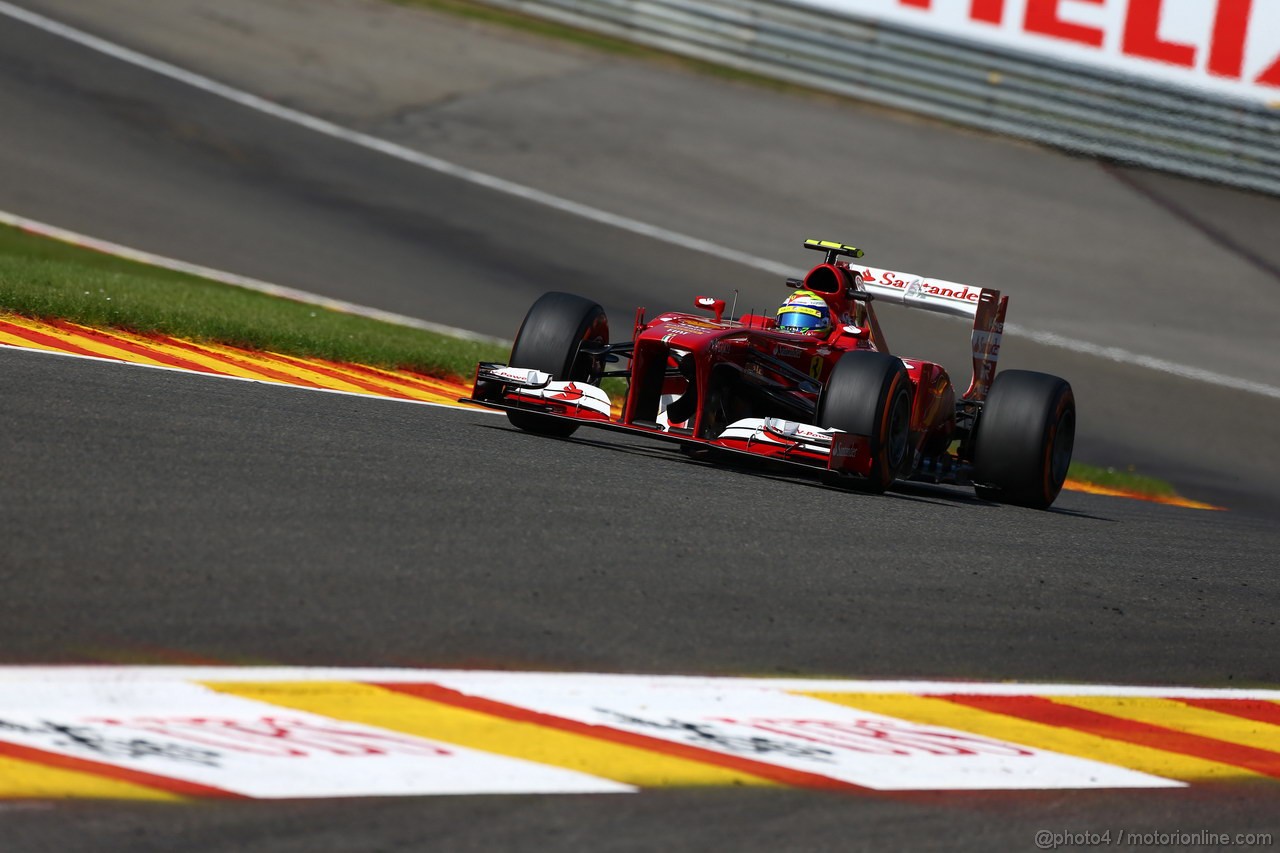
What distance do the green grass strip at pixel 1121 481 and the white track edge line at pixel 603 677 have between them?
8085 mm

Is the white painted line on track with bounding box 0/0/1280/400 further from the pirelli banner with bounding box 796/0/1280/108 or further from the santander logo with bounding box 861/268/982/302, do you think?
the santander logo with bounding box 861/268/982/302

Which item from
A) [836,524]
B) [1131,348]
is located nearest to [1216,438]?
[1131,348]

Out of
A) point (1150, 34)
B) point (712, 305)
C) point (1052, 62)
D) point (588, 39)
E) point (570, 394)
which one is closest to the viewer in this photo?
point (570, 394)

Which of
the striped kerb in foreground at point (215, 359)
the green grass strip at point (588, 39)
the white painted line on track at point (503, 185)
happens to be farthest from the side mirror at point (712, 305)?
the green grass strip at point (588, 39)

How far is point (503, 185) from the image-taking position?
21.4 m

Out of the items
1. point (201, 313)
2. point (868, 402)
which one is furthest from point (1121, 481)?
point (201, 313)

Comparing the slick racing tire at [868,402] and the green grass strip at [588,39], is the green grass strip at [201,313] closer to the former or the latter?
the slick racing tire at [868,402]

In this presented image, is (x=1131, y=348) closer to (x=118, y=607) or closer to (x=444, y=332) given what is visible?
(x=444, y=332)

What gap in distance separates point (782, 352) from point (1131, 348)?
34.0 ft

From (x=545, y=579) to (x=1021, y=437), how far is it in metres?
5.29

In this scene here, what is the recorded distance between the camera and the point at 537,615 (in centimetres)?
541

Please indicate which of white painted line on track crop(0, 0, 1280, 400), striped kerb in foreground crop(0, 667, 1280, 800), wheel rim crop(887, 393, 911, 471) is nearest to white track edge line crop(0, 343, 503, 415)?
wheel rim crop(887, 393, 911, 471)

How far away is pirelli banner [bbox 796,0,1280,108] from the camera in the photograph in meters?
22.9

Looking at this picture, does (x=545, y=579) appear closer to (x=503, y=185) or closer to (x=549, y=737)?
(x=549, y=737)
